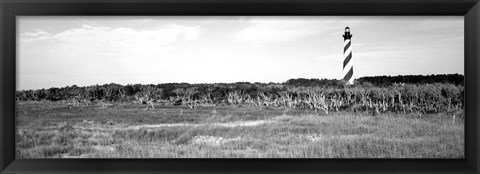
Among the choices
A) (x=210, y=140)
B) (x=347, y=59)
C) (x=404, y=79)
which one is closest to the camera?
(x=210, y=140)

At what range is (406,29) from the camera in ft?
10.0

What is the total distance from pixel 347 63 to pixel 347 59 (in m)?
0.04

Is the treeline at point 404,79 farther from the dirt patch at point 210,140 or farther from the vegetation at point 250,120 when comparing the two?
the dirt patch at point 210,140

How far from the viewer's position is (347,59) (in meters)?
3.31

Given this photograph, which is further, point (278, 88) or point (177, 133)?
point (278, 88)

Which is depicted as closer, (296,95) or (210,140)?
(210,140)

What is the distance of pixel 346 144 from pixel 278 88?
1.19 meters

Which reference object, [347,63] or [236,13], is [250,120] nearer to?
[347,63]

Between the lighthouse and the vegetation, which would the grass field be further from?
the lighthouse

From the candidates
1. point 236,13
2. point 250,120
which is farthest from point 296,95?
point 236,13

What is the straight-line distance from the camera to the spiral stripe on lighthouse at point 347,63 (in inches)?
126
